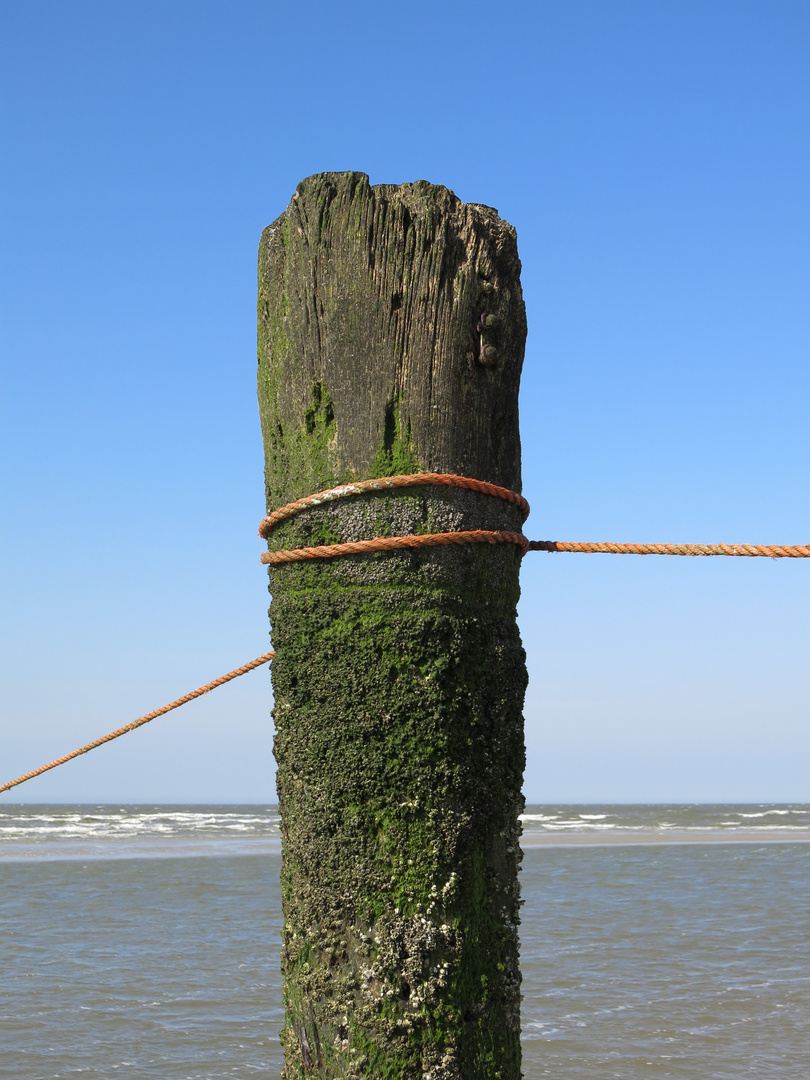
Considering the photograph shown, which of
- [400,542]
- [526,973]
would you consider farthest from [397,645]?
[526,973]

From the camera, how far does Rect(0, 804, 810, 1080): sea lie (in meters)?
6.42

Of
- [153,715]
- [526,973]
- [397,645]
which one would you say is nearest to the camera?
[397,645]

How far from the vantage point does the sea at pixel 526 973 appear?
642 cm

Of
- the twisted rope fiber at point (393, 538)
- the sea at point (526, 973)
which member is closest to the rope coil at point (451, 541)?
the twisted rope fiber at point (393, 538)

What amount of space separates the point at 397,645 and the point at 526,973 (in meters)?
7.81

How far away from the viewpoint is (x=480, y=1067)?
193cm

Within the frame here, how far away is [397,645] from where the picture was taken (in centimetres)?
200

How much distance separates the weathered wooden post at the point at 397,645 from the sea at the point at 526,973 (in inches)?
193

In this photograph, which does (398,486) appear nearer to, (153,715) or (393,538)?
(393,538)

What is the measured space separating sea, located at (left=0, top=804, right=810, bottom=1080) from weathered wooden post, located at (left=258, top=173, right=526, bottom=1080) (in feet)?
16.1

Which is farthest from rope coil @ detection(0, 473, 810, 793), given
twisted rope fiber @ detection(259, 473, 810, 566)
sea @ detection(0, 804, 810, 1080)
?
sea @ detection(0, 804, 810, 1080)

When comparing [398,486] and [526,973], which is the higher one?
[398,486]

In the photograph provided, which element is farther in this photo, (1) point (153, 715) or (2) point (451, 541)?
(1) point (153, 715)

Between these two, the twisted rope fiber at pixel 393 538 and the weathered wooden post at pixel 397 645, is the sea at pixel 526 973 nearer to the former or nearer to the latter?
the weathered wooden post at pixel 397 645
